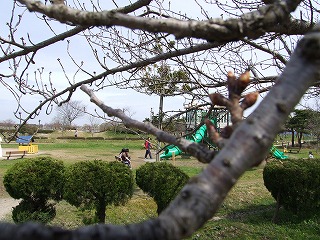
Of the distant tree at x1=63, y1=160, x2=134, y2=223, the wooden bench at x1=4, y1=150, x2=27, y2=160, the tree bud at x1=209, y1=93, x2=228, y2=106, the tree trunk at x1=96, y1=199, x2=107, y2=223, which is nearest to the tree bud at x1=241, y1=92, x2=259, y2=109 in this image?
the tree bud at x1=209, y1=93, x2=228, y2=106

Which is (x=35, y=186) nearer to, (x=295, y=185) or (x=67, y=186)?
(x=67, y=186)

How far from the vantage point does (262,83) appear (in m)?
4.25

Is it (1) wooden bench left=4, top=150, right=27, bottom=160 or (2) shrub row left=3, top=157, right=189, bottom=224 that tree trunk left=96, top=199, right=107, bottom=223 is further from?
(1) wooden bench left=4, top=150, right=27, bottom=160

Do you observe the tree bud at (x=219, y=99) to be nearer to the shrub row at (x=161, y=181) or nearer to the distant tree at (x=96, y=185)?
the distant tree at (x=96, y=185)

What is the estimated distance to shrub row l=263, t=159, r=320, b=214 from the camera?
Result: 8.19 metres

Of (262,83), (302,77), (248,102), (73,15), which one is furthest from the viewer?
(262,83)

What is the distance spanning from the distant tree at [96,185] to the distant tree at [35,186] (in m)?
0.46

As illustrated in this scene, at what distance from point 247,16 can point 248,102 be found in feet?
0.81

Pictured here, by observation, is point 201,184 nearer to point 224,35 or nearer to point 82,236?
point 82,236

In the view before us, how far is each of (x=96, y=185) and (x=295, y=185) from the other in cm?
468

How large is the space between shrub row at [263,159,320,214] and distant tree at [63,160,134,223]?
368 centimetres

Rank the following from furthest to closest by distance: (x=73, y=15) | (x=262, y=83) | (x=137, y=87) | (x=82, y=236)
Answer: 1. (x=137, y=87)
2. (x=262, y=83)
3. (x=73, y=15)
4. (x=82, y=236)

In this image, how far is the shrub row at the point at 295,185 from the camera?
819 cm

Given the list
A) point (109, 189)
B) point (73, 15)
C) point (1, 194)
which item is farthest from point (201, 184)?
point (1, 194)
